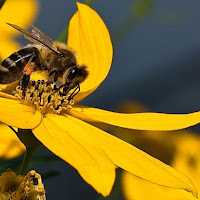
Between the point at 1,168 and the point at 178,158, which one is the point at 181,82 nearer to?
the point at 178,158

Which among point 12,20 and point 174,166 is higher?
point 174,166

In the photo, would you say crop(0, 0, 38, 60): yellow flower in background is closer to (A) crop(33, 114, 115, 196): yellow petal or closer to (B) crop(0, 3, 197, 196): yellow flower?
(B) crop(0, 3, 197, 196): yellow flower

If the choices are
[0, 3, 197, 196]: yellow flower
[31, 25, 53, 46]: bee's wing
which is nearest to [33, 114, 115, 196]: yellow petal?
[0, 3, 197, 196]: yellow flower

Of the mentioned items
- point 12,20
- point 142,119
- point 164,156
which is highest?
point 142,119

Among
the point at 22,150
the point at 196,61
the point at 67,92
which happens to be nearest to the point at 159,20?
the point at 67,92

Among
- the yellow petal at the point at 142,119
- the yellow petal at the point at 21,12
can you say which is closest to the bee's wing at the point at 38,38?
the yellow petal at the point at 142,119

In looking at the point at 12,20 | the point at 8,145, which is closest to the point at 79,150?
the point at 8,145

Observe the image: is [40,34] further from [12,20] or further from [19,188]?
[12,20]
